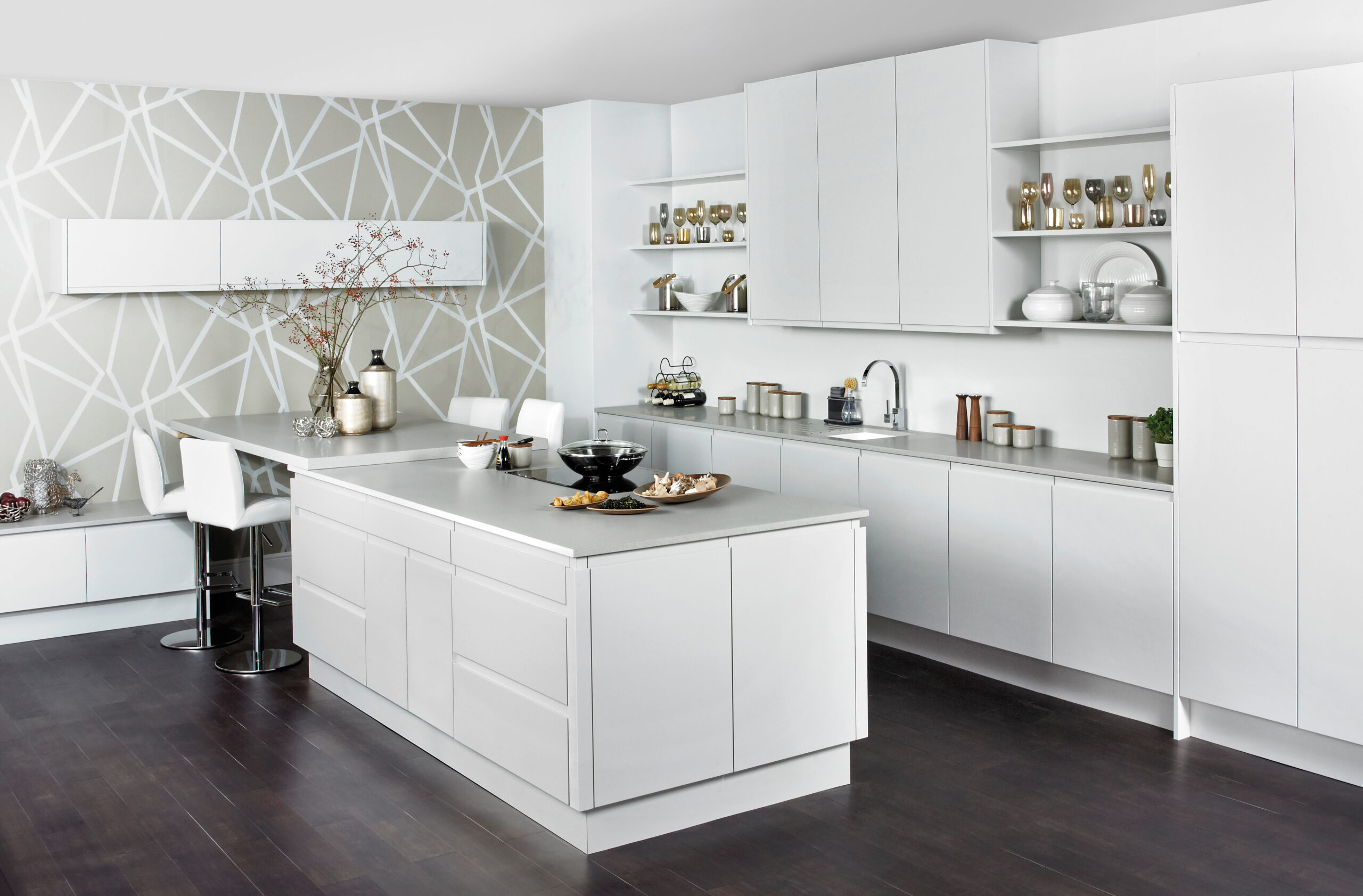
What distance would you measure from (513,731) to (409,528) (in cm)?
85

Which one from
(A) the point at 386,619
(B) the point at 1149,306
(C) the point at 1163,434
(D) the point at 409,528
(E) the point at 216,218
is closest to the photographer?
(D) the point at 409,528

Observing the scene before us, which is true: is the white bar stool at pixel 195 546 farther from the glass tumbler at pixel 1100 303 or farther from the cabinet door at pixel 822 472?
the glass tumbler at pixel 1100 303

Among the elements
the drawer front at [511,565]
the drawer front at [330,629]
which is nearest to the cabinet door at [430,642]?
the drawer front at [511,565]

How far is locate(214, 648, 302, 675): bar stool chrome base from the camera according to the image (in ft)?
16.4

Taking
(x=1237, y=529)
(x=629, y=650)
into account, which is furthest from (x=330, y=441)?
(x=1237, y=529)

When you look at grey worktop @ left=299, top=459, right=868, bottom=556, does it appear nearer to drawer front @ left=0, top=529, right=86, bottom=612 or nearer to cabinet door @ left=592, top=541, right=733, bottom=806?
cabinet door @ left=592, top=541, right=733, bottom=806

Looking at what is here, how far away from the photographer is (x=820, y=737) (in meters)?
3.72

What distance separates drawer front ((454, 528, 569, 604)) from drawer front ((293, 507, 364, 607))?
77cm

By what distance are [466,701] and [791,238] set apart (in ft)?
9.82

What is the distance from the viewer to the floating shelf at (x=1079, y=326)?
14.5ft

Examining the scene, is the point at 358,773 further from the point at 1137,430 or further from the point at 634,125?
the point at 634,125

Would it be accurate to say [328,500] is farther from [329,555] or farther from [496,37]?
[496,37]

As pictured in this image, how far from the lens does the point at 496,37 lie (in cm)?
496

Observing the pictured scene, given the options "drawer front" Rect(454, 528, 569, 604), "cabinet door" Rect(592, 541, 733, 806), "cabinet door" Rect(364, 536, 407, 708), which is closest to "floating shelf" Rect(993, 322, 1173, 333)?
"cabinet door" Rect(592, 541, 733, 806)
